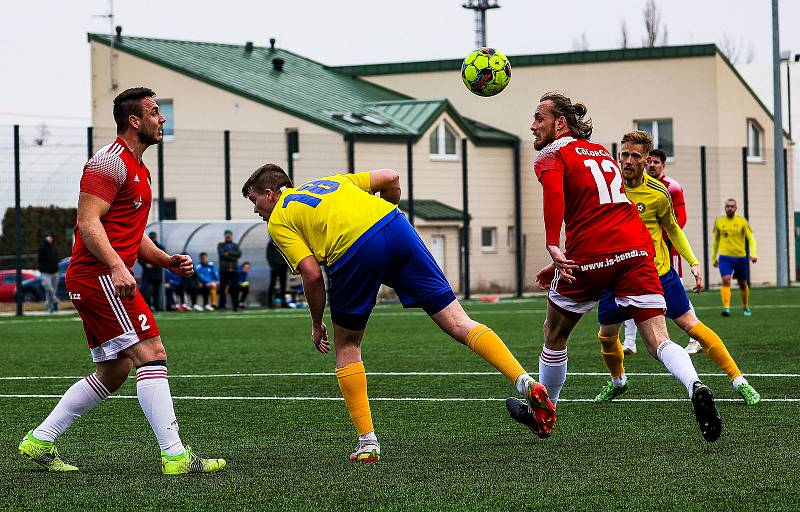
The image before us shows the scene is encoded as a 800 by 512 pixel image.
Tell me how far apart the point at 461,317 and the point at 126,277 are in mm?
1762

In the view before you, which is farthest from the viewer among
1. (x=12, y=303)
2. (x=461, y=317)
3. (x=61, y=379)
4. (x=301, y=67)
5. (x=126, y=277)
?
(x=301, y=67)

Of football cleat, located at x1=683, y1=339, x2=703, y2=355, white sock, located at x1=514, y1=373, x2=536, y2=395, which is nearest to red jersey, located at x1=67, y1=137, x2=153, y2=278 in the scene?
white sock, located at x1=514, y1=373, x2=536, y2=395

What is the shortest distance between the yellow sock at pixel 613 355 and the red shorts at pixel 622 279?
1.89 metres

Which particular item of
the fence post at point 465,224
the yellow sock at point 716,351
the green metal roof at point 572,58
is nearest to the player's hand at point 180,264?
the yellow sock at point 716,351

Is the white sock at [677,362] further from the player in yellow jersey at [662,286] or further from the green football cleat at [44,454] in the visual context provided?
the green football cleat at [44,454]

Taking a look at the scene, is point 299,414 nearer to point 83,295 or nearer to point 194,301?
point 83,295

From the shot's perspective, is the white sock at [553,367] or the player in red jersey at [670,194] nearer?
the white sock at [553,367]

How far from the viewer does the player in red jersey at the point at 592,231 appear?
750 centimetres

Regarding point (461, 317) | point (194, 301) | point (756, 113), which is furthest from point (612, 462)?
point (756, 113)

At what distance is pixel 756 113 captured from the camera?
45562mm

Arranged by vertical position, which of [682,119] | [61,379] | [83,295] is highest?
[682,119]

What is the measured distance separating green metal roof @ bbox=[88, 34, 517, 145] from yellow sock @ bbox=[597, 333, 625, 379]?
93.9ft

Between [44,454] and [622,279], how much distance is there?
3220 mm

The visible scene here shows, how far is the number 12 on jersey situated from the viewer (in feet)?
24.9
